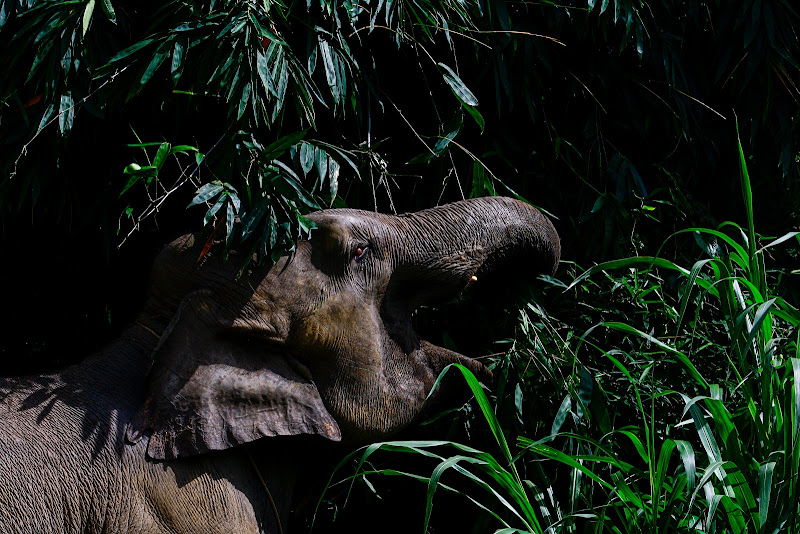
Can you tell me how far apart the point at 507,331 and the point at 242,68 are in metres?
1.02

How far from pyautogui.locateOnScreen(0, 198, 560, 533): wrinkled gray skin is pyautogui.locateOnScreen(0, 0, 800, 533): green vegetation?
0.38 ft

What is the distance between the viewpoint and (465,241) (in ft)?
7.82

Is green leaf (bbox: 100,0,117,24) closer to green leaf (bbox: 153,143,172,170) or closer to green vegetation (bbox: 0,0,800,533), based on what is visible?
green vegetation (bbox: 0,0,800,533)

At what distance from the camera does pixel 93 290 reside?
10.1 ft

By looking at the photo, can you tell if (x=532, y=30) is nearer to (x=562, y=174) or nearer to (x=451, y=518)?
(x=562, y=174)

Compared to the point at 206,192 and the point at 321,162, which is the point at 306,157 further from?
the point at 206,192

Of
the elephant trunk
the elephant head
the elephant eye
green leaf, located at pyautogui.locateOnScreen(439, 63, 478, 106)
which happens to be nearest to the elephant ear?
the elephant head

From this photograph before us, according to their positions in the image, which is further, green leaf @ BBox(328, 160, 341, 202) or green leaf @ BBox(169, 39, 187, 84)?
green leaf @ BBox(328, 160, 341, 202)

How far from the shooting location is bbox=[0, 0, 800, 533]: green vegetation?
2289 millimetres

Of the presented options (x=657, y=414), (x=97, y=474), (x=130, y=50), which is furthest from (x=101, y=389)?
(x=657, y=414)

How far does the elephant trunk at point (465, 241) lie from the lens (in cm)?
238

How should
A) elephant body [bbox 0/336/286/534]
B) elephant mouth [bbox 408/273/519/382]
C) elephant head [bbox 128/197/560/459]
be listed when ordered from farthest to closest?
elephant mouth [bbox 408/273/519/382]
elephant head [bbox 128/197/560/459]
elephant body [bbox 0/336/286/534]

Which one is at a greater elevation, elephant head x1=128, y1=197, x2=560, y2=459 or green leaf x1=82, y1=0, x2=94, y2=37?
green leaf x1=82, y1=0, x2=94, y2=37

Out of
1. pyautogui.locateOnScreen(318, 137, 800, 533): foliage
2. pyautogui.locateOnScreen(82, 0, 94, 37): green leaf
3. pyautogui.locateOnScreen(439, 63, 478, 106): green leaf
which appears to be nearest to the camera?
pyautogui.locateOnScreen(318, 137, 800, 533): foliage
